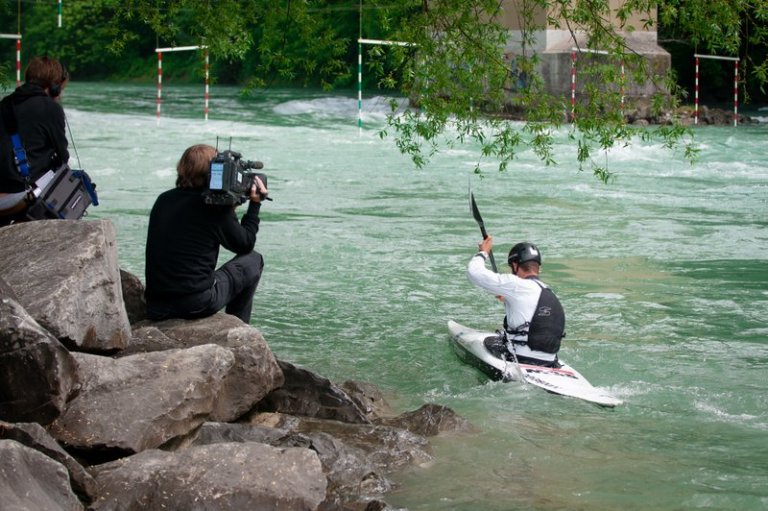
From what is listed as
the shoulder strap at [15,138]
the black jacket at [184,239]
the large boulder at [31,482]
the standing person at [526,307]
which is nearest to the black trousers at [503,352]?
the standing person at [526,307]

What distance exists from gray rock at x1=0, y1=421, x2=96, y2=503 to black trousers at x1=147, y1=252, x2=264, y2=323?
195cm

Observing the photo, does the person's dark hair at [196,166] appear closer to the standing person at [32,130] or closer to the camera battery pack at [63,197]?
the camera battery pack at [63,197]

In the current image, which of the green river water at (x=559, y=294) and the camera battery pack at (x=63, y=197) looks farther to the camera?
the camera battery pack at (x=63, y=197)

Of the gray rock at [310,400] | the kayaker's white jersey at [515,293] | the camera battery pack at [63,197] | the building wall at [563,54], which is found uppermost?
the building wall at [563,54]

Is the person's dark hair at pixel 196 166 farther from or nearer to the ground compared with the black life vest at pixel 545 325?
farther from the ground

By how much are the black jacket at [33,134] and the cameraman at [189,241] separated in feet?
2.54

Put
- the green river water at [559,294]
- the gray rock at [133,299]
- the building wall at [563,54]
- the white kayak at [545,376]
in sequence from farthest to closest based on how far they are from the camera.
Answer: the building wall at [563,54], the white kayak at [545,376], the gray rock at [133,299], the green river water at [559,294]

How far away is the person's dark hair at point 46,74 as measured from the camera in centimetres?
670

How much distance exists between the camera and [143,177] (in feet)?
62.2

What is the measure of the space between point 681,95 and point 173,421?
5180 mm

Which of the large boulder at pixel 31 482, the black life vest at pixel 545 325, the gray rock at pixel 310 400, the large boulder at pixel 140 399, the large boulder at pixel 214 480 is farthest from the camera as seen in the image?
the black life vest at pixel 545 325

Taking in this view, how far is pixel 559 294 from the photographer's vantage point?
10547 millimetres

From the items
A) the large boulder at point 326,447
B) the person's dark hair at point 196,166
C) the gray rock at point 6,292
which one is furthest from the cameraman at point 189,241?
the gray rock at point 6,292

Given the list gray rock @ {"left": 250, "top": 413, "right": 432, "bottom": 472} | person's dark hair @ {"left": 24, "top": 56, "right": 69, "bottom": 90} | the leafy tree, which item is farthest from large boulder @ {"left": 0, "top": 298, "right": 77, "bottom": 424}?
the leafy tree
